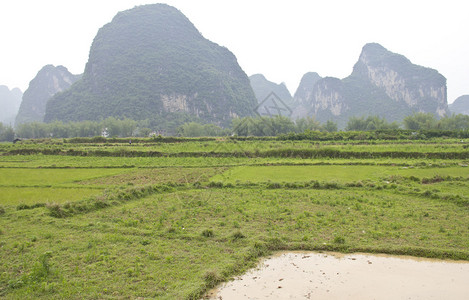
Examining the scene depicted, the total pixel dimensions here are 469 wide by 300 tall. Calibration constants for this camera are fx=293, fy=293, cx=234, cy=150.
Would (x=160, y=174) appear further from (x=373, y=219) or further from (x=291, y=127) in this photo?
(x=291, y=127)

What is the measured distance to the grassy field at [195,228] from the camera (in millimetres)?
6406

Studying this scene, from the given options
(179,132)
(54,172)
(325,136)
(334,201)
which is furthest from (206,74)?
(334,201)

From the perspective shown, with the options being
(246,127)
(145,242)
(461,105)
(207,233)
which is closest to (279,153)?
(207,233)

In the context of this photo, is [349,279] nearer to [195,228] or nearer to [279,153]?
[195,228]

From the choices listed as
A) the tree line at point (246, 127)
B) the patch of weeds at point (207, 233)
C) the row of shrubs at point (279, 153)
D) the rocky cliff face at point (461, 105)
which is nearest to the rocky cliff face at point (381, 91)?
the tree line at point (246, 127)

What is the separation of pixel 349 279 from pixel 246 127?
66990 mm

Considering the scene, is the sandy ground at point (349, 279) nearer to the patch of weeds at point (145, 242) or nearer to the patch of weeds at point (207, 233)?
the patch of weeds at point (207, 233)

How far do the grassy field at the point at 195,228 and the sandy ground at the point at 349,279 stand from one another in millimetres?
364

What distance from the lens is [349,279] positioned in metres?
6.49

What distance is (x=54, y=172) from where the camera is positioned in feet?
73.4

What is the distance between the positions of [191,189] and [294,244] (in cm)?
875

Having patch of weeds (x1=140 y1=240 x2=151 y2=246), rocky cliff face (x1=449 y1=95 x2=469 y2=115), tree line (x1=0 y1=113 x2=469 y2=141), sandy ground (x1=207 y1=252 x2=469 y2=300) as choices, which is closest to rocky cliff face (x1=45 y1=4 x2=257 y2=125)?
tree line (x1=0 y1=113 x2=469 y2=141)

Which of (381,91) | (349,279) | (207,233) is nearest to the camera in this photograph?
(349,279)

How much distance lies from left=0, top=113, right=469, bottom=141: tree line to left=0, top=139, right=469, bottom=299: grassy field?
52.2 meters
